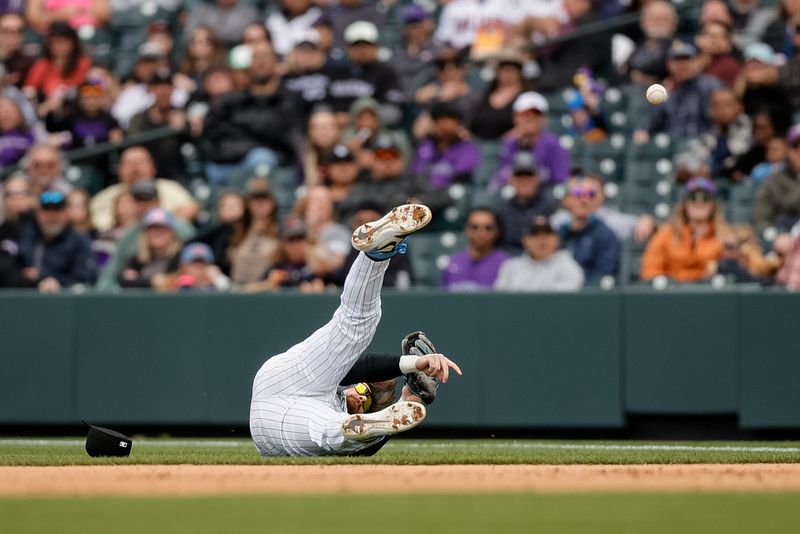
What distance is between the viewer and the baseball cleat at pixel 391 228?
813 cm

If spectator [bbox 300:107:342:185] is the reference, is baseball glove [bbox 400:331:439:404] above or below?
below

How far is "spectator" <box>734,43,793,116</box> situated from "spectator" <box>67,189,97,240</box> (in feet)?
20.3

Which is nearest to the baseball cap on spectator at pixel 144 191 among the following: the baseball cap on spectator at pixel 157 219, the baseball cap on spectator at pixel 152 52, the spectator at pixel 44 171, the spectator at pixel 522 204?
the baseball cap on spectator at pixel 157 219

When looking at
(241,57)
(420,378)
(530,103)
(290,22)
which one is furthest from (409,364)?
(290,22)

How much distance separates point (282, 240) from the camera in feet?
41.8

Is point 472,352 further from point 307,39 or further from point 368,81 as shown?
point 307,39

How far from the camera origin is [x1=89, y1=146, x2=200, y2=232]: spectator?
1409 centimetres

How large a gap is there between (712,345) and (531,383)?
1.42m

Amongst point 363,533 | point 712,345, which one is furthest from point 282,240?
point 363,533

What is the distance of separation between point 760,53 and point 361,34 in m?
3.82

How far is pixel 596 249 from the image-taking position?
488 inches

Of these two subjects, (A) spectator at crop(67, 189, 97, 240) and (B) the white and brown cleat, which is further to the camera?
(A) spectator at crop(67, 189, 97, 240)

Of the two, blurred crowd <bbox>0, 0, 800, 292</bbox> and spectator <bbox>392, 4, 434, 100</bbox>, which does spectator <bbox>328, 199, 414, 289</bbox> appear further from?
spectator <bbox>392, 4, 434, 100</bbox>

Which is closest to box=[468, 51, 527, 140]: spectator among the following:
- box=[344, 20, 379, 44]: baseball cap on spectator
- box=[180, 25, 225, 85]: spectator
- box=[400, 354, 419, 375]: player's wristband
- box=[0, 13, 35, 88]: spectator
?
box=[344, 20, 379, 44]: baseball cap on spectator
